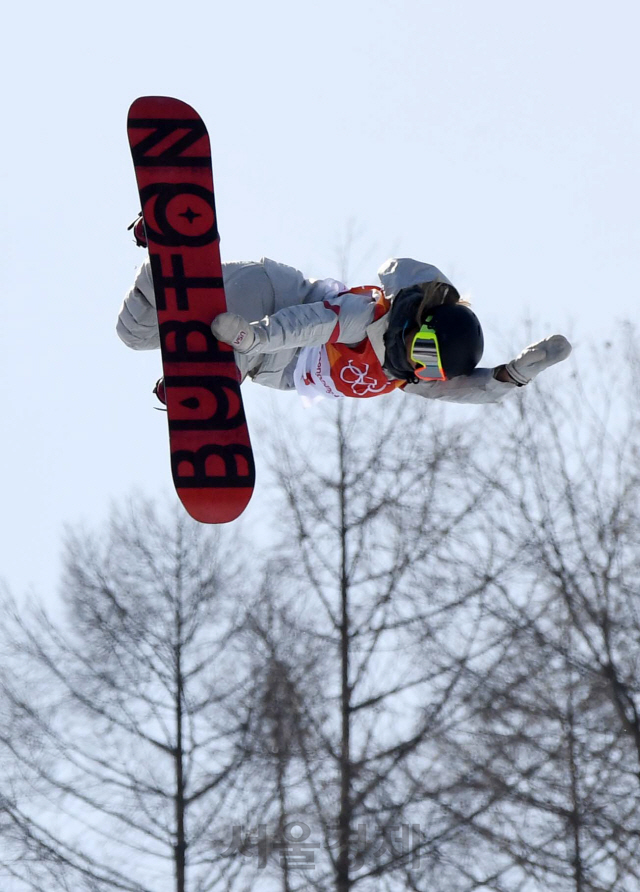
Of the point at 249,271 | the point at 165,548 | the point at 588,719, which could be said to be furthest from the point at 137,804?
the point at 249,271

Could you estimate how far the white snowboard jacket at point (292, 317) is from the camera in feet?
19.6

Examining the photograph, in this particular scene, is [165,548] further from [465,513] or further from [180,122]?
[180,122]

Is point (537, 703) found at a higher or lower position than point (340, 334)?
higher

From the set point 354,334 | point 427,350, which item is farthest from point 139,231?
point 427,350

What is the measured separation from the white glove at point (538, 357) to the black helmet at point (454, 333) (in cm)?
24

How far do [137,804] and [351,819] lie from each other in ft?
5.00

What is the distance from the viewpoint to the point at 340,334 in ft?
20.2

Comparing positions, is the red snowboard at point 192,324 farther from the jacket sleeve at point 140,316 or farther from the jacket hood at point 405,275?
the jacket hood at point 405,275

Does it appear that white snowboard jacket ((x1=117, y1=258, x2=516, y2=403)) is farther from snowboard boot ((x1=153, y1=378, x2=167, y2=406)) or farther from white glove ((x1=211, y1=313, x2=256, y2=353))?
snowboard boot ((x1=153, y1=378, x2=167, y2=406))

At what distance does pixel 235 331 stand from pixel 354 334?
1.89ft

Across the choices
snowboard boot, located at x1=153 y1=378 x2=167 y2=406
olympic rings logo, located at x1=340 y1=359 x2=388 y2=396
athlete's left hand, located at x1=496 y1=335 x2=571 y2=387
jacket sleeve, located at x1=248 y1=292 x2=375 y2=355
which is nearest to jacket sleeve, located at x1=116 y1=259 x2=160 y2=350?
snowboard boot, located at x1=153 y1=378 x2=167 y2=406

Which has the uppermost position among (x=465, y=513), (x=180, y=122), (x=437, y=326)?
(x=465, y=513)

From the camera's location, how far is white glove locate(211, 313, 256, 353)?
5844 millimetres

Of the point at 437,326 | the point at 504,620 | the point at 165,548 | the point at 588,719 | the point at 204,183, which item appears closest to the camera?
the point at 437,326
